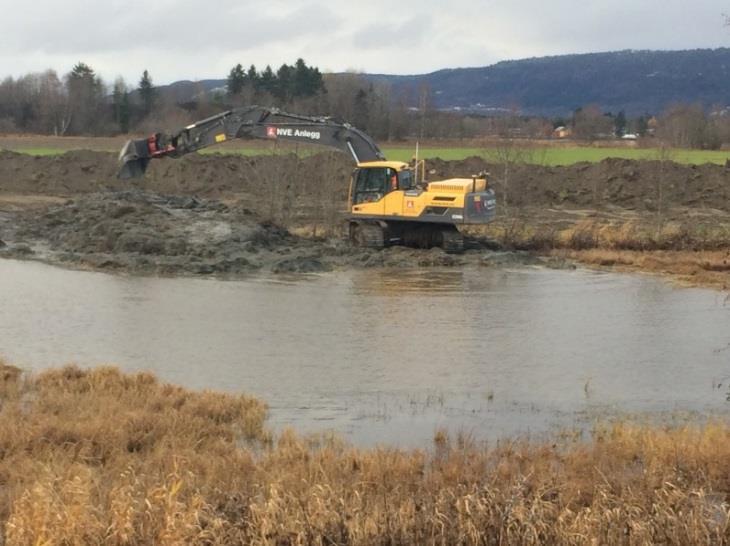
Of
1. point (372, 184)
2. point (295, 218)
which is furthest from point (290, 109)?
point (372, 184)

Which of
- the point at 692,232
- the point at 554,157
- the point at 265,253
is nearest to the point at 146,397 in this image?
the point at 265,253

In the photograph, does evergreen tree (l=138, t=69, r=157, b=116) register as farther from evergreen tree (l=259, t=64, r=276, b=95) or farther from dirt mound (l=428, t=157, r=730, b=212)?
dirt mound (l=428, t=157, r=730, b=212)

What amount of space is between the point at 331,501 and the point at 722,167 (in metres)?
45.1

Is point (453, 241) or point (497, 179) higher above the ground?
point (497, 179)

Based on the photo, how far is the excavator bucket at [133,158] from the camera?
91.6ft

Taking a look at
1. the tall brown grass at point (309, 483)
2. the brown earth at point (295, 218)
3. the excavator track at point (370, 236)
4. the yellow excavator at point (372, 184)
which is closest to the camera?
the tall brown grass at point (309, 483)

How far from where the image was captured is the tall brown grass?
689cm

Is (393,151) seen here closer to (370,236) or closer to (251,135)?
(251,135)

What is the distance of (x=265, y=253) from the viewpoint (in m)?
25.4

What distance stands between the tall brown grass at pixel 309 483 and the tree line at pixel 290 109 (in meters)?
66.4

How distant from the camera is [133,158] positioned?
27.9 m

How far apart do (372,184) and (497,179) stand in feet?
68.3

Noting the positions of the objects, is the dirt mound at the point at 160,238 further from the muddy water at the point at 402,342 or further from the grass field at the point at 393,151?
the grass field at the point at 393,151

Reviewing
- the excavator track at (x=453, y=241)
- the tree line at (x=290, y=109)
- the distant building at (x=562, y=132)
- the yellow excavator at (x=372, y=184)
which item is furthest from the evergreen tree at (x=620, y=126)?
the excavator track at (x=453, y=241)
